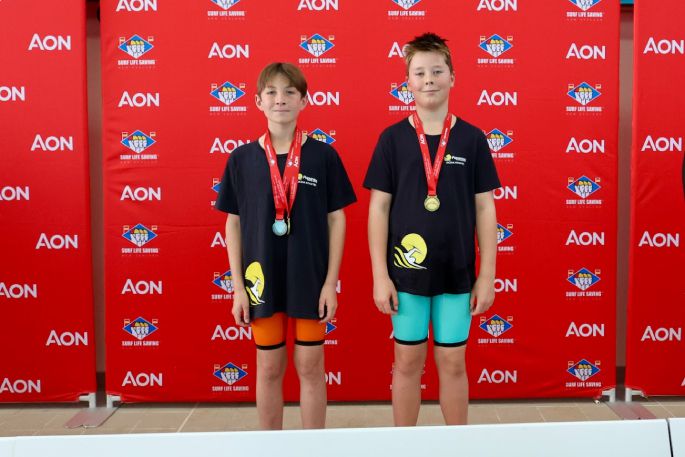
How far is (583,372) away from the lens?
3248 millimetres

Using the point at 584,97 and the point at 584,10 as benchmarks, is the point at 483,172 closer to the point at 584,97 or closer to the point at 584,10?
the point at 584,97

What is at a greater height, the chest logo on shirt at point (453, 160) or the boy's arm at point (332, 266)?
the chest logo on shirt at point (453, 160)

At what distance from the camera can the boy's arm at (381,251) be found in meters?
2.14

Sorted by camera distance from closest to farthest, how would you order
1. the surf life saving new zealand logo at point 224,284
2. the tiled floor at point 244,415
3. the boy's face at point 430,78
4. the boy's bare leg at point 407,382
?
the boy's face at point 430,78, the boy's bare leg at point 407,382, the tiled floor at point 244,415, the surf life saving new zealand logo at point 224,284

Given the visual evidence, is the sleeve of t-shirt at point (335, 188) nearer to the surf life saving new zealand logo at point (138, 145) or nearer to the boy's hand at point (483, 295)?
the boy's hand at point (483, 295)

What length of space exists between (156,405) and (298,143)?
1966mm

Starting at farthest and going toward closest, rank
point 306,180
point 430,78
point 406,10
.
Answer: point 406,10 < point 306,180 < point 430,78

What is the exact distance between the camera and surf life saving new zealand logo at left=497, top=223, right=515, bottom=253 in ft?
10.5

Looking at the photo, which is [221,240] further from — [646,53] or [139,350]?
[646,53]

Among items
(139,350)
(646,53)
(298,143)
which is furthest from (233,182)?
(646,53)

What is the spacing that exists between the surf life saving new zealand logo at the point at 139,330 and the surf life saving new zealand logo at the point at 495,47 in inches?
95.5

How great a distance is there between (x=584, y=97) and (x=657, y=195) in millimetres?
700

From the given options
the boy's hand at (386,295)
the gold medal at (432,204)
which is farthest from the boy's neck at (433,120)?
the boy's hand at (386,295)

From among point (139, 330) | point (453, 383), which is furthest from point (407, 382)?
point (139, 330)
